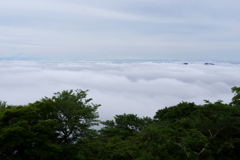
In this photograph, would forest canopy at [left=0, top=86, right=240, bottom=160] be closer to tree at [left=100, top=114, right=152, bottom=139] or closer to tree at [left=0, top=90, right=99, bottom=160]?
tree at [left=0, top=90, right=99, bottom=160]

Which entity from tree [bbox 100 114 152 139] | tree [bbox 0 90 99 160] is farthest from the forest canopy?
tree [bbox 100 114 152 139]

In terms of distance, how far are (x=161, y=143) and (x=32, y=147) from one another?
11.3 meters

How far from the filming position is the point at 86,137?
20.6 m

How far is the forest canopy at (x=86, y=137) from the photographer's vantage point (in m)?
16.3

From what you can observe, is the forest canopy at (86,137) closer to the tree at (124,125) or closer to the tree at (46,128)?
the tree at (46,128)

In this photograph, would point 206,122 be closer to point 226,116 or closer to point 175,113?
point 226,116

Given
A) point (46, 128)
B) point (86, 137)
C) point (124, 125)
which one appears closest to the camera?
point (46, 128)

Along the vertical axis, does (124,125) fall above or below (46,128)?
below

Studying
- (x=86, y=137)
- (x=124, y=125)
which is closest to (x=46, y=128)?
(x=86, y=137)

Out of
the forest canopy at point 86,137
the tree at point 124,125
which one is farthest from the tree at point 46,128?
the tree at point 124,125

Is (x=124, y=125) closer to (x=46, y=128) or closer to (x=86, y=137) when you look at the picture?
(x=86, y=137)

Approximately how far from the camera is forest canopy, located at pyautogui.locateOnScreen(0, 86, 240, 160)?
16.3m

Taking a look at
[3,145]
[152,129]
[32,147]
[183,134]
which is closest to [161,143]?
[152,129]

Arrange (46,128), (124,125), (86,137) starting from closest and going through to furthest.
Answer: (46,128)
(86,137)
(124,125)
